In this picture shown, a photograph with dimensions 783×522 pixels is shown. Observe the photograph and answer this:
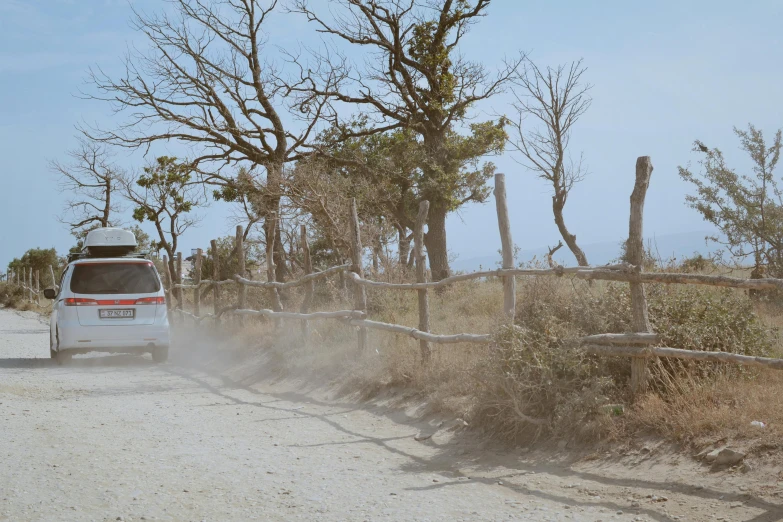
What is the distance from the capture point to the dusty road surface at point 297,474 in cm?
488

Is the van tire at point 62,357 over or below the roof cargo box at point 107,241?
below

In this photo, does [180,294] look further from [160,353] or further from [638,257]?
[638,257]

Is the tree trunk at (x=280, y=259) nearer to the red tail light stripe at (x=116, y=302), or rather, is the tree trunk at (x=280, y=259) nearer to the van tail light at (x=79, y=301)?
the red tail light stripe at (x=116, y=302)

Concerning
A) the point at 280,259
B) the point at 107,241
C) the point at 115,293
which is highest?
the point at 107,241

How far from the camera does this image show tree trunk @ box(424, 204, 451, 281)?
22109 millimetres

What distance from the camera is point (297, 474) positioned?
5965mm

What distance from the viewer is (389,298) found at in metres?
14.5

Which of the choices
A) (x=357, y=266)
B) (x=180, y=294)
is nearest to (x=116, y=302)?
(x=357, y=266)

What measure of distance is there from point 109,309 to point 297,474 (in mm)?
8751

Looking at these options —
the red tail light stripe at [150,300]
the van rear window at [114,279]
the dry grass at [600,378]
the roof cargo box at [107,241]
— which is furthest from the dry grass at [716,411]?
the roof cargo box at [107,241]

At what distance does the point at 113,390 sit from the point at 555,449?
7100 mm

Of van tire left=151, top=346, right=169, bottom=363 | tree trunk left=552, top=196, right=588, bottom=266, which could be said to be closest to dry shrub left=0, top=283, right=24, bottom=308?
tree trunk left=552, top=196, right=588, bottom=266

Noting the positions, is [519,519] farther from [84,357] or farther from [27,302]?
[27,302]

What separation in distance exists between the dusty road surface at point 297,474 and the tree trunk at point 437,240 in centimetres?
1288
